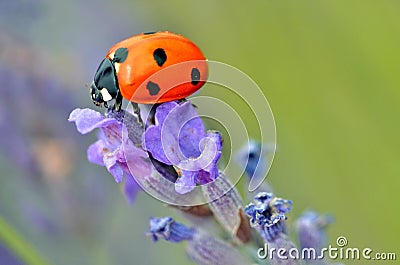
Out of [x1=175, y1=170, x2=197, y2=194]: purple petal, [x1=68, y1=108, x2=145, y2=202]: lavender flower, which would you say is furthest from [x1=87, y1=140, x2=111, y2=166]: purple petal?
[x1=175, y1=170, x2=197, y2=194]: purple petal

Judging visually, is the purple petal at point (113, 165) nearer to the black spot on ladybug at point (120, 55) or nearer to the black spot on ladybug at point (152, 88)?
the black spot on ladybug at point (152, 88)

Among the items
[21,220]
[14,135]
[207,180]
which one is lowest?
[207,180]

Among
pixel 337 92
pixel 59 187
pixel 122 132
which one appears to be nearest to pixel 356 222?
pixel 337 92

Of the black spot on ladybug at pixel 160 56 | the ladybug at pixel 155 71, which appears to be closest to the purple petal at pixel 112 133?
the ladybug at pixel 155 71

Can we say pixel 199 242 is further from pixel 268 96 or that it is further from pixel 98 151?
pixel 268 96

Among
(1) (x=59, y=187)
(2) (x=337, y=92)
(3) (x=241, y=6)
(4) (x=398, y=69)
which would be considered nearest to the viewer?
(1) (x=59, y=187)

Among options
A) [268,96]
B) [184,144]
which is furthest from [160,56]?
[268,96]

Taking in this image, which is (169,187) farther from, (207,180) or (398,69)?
(398,69)

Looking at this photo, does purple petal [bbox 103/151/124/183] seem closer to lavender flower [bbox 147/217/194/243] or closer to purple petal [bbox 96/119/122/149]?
purple petal [bbox 96/119/122/149]
